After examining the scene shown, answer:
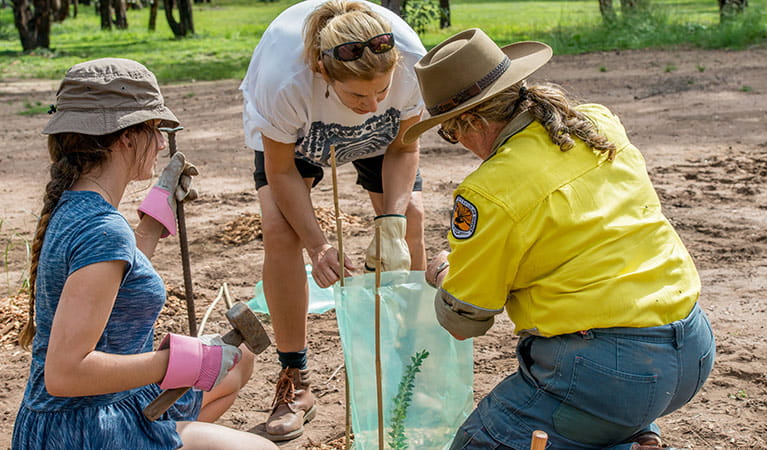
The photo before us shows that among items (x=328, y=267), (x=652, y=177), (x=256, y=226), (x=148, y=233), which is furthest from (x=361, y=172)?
(x=652, y=177)

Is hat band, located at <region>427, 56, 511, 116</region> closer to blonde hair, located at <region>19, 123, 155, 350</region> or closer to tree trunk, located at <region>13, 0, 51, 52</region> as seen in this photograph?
blonde hair, located at <region>19, 123, 155, 350</region>

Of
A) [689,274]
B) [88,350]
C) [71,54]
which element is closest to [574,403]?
[689,274]

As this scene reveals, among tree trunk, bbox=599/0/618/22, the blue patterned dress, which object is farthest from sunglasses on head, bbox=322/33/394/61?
tree trunk, bbox=599/0/618/22

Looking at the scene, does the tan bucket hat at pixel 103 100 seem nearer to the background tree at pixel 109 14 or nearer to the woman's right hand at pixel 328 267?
the woman's right hand at pixel 328 267

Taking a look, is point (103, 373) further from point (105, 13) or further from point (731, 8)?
point (105, 13)

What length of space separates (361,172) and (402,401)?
1062mm

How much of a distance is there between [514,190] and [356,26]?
826mm

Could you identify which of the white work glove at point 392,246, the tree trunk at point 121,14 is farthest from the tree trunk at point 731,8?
the tree trunk at point 121,14

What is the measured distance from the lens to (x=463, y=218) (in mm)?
1903

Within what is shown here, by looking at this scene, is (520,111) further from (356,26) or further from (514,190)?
(356,26)

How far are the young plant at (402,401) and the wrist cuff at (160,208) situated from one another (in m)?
0.80

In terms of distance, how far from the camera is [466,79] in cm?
197

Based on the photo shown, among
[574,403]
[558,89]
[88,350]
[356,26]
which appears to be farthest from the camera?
[356,26]

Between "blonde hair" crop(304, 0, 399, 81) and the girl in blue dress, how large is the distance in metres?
0.58
